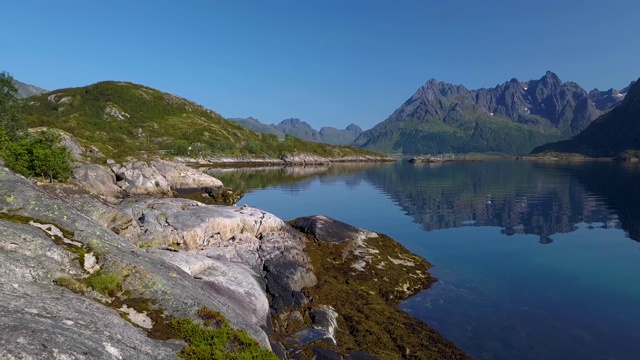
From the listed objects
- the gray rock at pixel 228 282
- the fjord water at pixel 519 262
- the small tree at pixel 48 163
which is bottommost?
the fjord water at pixel 519 262

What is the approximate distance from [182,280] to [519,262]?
42.9 metres

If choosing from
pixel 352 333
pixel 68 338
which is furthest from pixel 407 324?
pixel 68 338

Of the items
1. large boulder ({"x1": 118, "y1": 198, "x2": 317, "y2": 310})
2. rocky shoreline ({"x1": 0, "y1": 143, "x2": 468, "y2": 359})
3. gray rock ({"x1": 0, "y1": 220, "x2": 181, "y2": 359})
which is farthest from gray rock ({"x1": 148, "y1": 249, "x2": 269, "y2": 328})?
gray rock ({"x1": 0, "y1": 220, "x2": 181, "y2": 359})

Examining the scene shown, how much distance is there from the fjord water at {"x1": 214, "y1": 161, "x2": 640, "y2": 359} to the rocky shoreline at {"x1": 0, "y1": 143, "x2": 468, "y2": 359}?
4349mm

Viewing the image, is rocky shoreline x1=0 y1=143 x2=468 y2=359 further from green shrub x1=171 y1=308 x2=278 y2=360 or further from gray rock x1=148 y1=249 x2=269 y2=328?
green shrub x1=171 y1=308 x2=278 y2=360

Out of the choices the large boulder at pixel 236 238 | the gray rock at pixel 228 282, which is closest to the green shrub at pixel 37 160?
the large boulder at pixel 236 238

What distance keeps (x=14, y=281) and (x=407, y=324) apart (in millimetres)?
24450

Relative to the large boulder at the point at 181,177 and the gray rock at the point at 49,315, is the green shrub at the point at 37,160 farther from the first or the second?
the large boulder at the point at 181,177

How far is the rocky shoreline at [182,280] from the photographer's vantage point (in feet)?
39.1

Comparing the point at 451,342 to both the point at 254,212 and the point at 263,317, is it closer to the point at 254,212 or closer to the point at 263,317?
the point at 263,317

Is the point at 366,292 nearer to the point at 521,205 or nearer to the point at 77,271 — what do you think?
the point at 77,271

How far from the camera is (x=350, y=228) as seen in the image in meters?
46.2

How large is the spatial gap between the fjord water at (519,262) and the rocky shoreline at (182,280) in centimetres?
435

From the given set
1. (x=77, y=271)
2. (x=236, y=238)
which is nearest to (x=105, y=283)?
(x=77, y=271)
